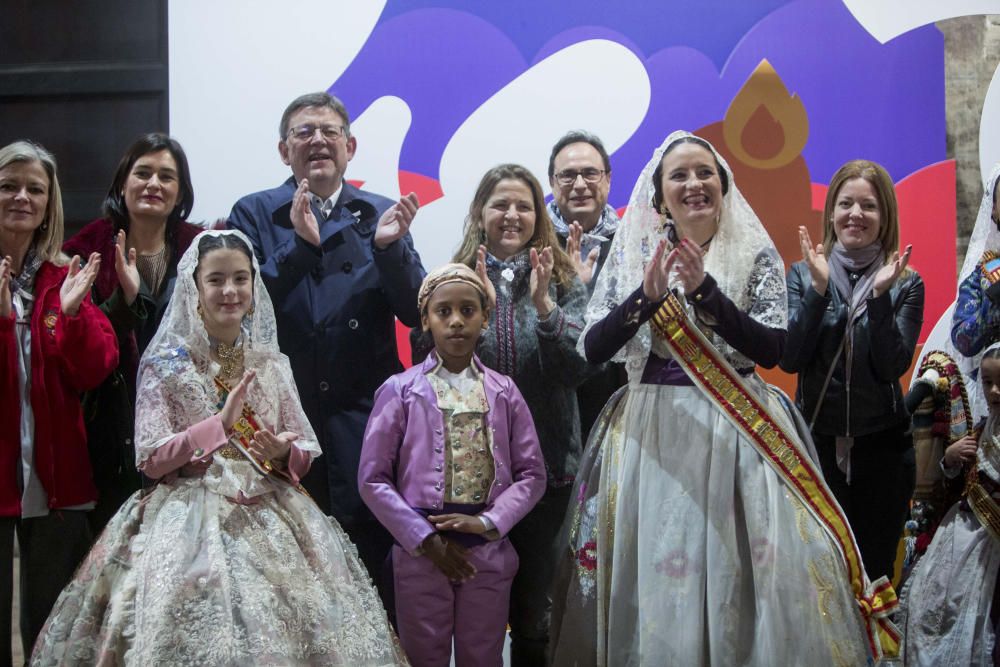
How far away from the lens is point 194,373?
9.99 feet

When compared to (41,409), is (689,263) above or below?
above

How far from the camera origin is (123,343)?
347 centimetres

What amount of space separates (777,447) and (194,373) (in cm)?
166

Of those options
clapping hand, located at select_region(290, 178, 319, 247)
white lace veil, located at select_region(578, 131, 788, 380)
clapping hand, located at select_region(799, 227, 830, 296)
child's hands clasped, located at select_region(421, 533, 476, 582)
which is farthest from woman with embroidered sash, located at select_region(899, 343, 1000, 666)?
clapping hand, located at select_region(290, 178, 319, 247)

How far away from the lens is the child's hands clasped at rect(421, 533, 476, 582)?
294 cm

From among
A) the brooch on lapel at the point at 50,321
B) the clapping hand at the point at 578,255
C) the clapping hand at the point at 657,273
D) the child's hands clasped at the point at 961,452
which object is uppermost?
the clapping hand at the point at 578,255

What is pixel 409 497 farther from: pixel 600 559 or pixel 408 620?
pixel 600 559

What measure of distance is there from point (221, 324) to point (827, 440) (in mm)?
1991

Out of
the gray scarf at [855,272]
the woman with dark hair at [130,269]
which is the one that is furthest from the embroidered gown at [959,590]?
the woman with dark hair at [130,269]

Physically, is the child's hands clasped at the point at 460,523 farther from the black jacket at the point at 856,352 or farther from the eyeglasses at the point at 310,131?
the eyeglasses at the point at 310,131

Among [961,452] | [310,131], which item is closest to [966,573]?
[961,452]

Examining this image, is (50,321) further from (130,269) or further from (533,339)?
(533,339)

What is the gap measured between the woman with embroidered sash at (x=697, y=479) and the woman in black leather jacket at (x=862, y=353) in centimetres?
47

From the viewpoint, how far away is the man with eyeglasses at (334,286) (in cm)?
339
